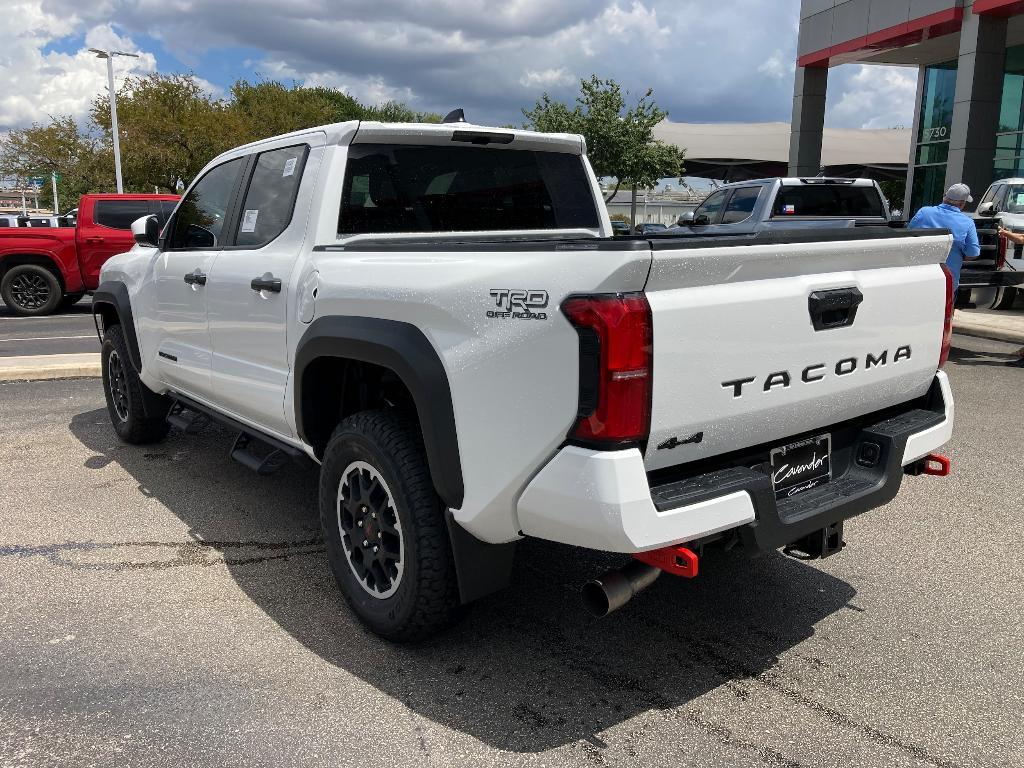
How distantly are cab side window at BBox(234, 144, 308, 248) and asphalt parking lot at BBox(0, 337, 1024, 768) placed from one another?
1.52m

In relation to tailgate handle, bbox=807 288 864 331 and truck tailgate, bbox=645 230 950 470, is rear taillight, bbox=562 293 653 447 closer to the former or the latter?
truck tailgate, bbox=645 230 950 470

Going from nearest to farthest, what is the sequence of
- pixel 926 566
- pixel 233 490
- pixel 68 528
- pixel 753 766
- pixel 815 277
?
pixel 753 766 < pixel 815 277 < pixel 926 566 < pixel 68 528 < pixel 233 490

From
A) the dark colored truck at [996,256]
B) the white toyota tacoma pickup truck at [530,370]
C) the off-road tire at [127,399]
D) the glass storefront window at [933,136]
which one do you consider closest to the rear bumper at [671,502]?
the white toyota tacoma pickup truck at [530,370]

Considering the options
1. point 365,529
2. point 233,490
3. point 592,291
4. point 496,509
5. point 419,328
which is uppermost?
point 592,291

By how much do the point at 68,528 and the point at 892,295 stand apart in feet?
13.4

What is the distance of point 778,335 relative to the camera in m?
2.65

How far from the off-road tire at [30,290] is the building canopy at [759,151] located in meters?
35.0

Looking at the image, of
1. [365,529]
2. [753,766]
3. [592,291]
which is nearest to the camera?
[592,291]

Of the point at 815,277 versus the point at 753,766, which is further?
the point at 815,277

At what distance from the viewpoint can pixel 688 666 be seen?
308 centimetres

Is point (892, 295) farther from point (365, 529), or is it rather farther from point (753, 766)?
point (365, 529)

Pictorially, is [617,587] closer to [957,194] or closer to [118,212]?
[957,194]

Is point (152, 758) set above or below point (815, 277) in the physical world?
below

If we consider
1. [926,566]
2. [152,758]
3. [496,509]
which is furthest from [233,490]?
[926,566]
